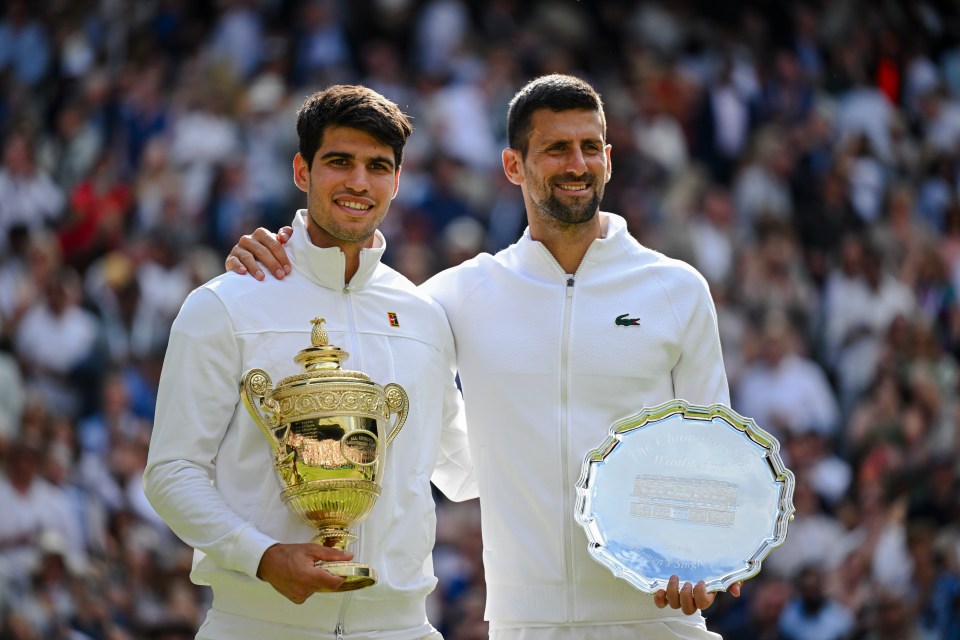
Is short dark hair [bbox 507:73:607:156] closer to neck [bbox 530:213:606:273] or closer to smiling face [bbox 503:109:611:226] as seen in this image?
smiling face [bbox 503:109:611:226]

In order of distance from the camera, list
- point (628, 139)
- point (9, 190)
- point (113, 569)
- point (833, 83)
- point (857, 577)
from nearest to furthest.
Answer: point (113, 569)
point (857, 577)
point (9, 190)
point (628, 139)
point (833, 83)

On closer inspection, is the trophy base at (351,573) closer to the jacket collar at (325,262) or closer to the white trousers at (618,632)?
the white trousers at (618,632)

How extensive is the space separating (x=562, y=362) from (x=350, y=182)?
2.41 feet

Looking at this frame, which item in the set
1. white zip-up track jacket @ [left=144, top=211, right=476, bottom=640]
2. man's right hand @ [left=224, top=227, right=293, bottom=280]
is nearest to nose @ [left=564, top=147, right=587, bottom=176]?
white zip-up track jacket @ [left=144, top=211, right=476, bottom=640]

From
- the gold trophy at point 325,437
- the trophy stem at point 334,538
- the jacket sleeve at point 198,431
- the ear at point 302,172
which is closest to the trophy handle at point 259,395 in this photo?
the gold trophy at point 325,437

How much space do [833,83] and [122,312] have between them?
566cm

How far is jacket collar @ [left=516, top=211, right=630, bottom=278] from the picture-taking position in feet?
13.3

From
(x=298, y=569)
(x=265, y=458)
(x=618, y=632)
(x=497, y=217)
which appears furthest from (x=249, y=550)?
(x=497, y=217)

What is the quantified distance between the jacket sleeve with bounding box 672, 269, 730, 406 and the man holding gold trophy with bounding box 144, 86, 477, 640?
64 centimetres

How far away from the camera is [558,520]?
12.5 feet

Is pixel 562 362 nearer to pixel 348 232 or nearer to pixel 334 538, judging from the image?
pixel 348 232

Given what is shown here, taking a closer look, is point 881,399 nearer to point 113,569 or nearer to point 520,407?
point 113,569

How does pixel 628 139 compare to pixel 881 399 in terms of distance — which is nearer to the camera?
pixel 881 399

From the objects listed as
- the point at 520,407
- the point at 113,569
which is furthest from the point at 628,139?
the point at 520,407
